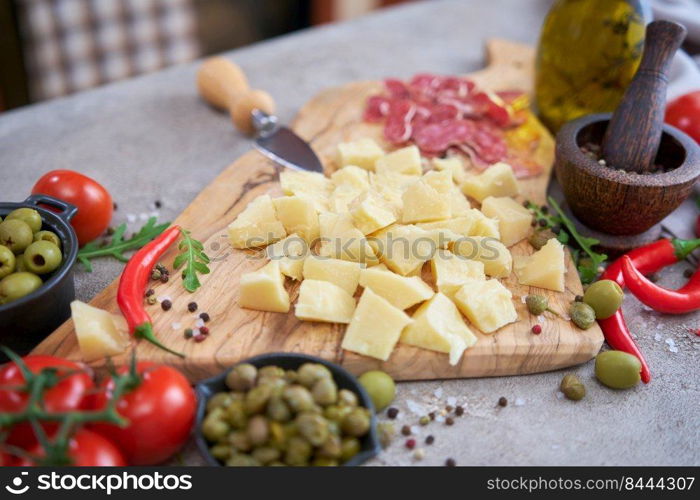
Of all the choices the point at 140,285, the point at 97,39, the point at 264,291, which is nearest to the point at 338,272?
the point at 264,291

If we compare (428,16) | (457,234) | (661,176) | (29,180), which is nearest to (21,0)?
(29,180)

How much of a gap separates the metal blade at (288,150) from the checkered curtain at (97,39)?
2096 millimetres

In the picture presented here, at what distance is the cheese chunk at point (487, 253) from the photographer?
1.80 m

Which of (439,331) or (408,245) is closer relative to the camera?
(439,331)

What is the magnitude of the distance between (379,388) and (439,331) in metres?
0.21

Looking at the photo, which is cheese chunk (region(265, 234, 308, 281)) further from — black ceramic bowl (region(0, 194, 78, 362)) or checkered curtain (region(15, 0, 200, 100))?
checkered curtain (region(15, 0, 200, 100))

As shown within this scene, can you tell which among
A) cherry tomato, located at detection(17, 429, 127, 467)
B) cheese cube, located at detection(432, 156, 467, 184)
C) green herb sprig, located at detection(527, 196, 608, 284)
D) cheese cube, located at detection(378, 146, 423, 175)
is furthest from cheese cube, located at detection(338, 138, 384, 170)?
cherry tomato, located at detection(17, 429, 127, 467)

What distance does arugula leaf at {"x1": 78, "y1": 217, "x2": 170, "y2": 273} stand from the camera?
200 cm

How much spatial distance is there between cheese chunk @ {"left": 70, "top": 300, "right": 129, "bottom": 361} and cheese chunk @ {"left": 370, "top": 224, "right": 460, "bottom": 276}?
0.71 metres

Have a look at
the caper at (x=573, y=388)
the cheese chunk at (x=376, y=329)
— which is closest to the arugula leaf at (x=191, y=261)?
the cheese chunk at (x=376, y=329)

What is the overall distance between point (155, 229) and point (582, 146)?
4.57ft

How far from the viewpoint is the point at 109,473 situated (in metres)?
1.29

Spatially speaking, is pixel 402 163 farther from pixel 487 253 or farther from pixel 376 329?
pixel 376 329

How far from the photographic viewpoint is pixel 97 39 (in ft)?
13.1
